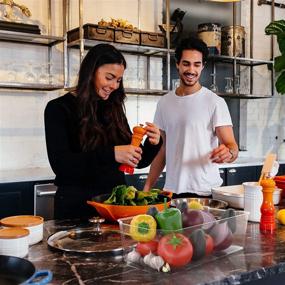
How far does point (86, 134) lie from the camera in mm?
2047

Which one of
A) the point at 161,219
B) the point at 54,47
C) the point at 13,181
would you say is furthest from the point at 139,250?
the point at 54,47

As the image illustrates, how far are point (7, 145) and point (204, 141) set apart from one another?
2.11m

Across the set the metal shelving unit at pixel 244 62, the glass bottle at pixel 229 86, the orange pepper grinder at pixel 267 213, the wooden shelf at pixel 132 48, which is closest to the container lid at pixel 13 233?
the orange pepper grinder at pixel 267 213

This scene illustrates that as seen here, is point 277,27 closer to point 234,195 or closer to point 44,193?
point 44,193

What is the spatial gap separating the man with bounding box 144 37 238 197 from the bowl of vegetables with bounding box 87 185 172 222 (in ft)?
2.62

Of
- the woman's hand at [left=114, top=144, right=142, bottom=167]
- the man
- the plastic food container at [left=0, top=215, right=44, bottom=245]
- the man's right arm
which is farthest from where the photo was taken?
the man's right arm

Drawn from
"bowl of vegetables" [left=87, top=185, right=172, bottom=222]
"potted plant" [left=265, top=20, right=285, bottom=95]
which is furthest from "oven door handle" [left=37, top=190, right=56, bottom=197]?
"potted plant" [left=265, top=20, right=285, bottom=95]

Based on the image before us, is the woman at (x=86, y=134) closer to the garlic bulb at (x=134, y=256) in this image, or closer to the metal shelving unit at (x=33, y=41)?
the garlic bulb at (x=134, y=256)

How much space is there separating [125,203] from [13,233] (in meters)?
0.48

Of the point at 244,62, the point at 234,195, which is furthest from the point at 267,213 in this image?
the point at 244,62

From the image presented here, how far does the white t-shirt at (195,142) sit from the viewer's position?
2.55 metres

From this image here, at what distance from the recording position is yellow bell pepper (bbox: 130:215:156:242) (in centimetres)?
126

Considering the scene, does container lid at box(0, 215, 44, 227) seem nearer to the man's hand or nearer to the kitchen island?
the kitchen island

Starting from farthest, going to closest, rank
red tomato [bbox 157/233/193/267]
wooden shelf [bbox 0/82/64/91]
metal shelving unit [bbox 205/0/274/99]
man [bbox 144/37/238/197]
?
metal shelving unit [bbox 205/0/274/99], wooden shelf [bbox 0/82/64/91], man [bbox 144/37/238/197], red tomato [bbox 157/233/193/267]
